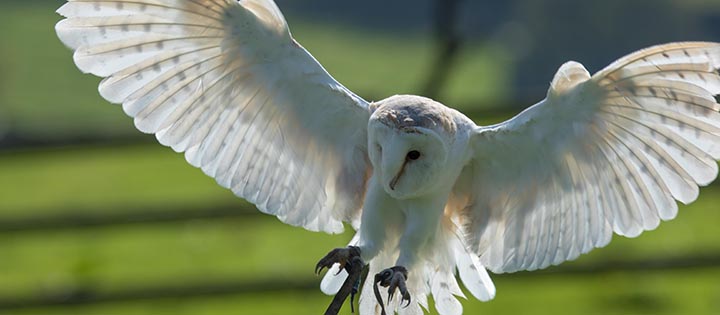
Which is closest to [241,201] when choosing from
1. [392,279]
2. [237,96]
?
[237,96]

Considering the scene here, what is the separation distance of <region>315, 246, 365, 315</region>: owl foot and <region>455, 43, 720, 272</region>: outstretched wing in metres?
0.29

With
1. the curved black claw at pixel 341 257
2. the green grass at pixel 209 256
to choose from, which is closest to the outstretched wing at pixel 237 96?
the curved black claw at pixel 341 257

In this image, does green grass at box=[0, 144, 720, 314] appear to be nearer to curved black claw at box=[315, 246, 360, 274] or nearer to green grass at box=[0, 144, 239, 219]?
green grass at box=[0, 144, 239, 219]

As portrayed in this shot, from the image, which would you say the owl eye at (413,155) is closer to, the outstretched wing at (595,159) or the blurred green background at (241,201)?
the outstretched wing at (595,159)

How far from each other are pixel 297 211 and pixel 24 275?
3.88 meters

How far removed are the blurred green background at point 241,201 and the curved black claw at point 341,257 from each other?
2.11 metres

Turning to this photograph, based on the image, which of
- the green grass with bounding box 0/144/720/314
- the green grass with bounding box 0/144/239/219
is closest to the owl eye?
the green grass with bounding box 0/144/720/314

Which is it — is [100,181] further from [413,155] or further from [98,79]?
[413,155]

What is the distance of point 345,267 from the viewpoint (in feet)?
7.95

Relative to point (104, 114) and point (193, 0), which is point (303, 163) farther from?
point (104, 114)

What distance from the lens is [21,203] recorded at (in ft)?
26.1

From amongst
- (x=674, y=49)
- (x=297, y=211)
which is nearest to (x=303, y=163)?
(x=297, y=211)

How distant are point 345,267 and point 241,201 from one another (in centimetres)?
258

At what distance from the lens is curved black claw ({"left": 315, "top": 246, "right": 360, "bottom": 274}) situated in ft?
7.74
